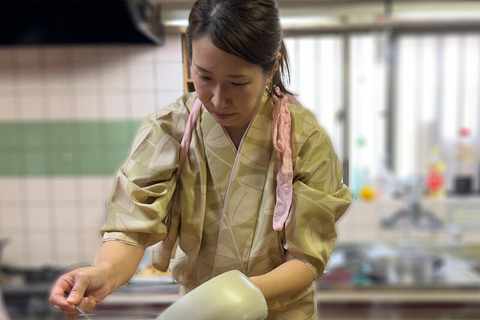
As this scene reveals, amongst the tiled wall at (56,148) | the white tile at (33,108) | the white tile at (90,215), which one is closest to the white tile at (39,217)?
the tiled wall at (56,148)

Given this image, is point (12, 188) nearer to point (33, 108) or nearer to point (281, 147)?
point (33, 108)

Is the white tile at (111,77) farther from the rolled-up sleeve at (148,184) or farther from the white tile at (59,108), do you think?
the rolled-up sleeve at (148,184)

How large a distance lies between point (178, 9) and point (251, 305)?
390 mm

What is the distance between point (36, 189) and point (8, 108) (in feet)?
1.23

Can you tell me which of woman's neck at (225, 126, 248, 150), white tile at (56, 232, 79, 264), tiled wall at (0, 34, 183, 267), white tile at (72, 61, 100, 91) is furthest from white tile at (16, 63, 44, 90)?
woman's neck at (225, 126, 248, 150)

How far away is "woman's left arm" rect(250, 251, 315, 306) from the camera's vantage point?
0.53 meters

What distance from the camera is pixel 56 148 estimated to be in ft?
6.71

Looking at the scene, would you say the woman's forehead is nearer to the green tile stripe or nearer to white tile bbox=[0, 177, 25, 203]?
the green tile stripe

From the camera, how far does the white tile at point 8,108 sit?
2035 millimetres

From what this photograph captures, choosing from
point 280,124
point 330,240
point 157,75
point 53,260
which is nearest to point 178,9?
point 157,75

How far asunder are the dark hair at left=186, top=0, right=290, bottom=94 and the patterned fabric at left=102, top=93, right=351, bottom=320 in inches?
4.3

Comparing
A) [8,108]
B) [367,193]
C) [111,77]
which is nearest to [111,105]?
[111,77]

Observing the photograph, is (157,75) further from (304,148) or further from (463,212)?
(463,212)

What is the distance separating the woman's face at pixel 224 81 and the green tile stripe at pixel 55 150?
1.56 m
